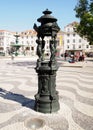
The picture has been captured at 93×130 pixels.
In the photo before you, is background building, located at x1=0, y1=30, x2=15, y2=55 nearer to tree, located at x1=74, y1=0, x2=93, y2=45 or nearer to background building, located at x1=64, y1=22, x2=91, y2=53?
background building, located at x1=64, y1=22, x2=91, y2=53

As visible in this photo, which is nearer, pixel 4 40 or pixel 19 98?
pixel 19 98

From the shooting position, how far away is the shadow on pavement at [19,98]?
309 inches

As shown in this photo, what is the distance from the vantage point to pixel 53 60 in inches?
A: 280

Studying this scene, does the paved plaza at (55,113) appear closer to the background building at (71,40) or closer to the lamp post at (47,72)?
the lamp post at (47,72)

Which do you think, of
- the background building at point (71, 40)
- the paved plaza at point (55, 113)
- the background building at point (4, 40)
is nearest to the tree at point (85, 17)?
the paved plaza at point (55, 113)

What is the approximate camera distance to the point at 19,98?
8.74 meters

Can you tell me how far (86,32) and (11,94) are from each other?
55.8ft

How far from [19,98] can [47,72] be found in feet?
7.67

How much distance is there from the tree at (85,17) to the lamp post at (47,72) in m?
16.1

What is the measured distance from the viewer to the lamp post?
693 cm

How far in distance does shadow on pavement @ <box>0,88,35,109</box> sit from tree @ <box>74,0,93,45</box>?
15.2 m

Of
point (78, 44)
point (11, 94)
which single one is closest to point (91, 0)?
point (11, 94)

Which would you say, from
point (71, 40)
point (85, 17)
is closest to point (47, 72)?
point (85, 17)

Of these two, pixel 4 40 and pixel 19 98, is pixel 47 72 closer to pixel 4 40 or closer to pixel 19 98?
pixel 19 98
